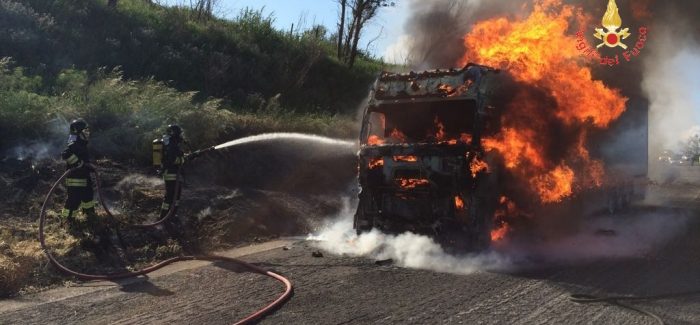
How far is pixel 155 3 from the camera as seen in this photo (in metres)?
20.3

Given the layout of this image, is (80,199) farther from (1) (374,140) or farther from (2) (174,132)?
(1) (374,140)

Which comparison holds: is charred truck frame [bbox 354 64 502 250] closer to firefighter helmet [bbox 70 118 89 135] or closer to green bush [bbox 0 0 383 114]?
firefighter helmet [bbox 70 118 89 135]

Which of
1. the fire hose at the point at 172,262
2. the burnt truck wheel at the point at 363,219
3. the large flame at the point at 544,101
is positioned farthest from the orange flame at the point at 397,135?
the fire hose at the point at 172,262

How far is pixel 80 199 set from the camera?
7.54m

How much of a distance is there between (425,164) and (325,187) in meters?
5.89

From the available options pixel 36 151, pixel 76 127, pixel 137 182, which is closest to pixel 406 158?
pixel 76 127

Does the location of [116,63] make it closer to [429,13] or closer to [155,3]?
[155,3]

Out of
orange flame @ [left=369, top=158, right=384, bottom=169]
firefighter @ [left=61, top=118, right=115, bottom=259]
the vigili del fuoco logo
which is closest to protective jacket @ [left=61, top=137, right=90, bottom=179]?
firefighter @ [left=61, top=118, right=115, bottom=259]

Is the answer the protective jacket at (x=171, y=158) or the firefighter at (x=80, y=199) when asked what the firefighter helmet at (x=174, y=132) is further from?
the firefighter at (x=80, y=199)

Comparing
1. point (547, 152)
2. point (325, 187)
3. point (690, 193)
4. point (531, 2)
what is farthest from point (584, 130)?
point (690, 193)

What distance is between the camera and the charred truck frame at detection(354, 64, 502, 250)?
698cm

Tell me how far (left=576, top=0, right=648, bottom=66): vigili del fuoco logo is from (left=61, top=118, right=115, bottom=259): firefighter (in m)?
9.03

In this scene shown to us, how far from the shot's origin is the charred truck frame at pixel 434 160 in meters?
6.98

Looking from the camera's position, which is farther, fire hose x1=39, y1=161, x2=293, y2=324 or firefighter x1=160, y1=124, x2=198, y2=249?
firefighter x1=160, y1=124, x2=198, y2=249
